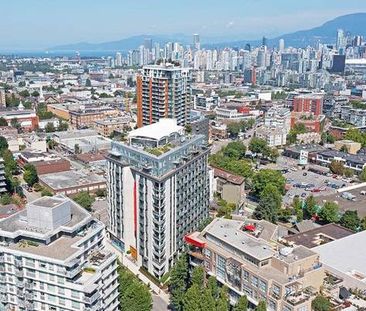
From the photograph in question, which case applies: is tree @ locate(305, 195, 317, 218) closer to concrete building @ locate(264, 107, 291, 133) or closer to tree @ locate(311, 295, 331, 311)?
tree @ locate(311, 295, 331, 311)

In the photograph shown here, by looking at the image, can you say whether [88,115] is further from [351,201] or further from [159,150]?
[159,150]

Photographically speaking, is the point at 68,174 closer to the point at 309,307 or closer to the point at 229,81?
the point at 309,307

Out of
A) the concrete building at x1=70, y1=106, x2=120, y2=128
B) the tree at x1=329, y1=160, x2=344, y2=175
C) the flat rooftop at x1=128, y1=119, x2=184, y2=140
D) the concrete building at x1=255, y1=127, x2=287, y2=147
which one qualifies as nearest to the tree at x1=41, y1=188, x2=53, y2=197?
the flat rooftop at x1=128, y1=119, x2=184, y2=140

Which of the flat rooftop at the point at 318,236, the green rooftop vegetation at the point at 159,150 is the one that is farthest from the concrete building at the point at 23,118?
the flat rooftop at the point at 318,236

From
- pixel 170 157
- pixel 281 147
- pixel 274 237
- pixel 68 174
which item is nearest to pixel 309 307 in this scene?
pixel 274 237

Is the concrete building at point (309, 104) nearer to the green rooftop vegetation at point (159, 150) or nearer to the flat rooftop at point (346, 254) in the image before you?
the flat rooftop at point (346, 254)

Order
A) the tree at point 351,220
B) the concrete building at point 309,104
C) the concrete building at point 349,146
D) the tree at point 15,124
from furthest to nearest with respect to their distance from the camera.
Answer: the concrete building at point 309,104 < the tree at point 15,124 < the concrete building at point 349,146 < the tree at point 351,220
